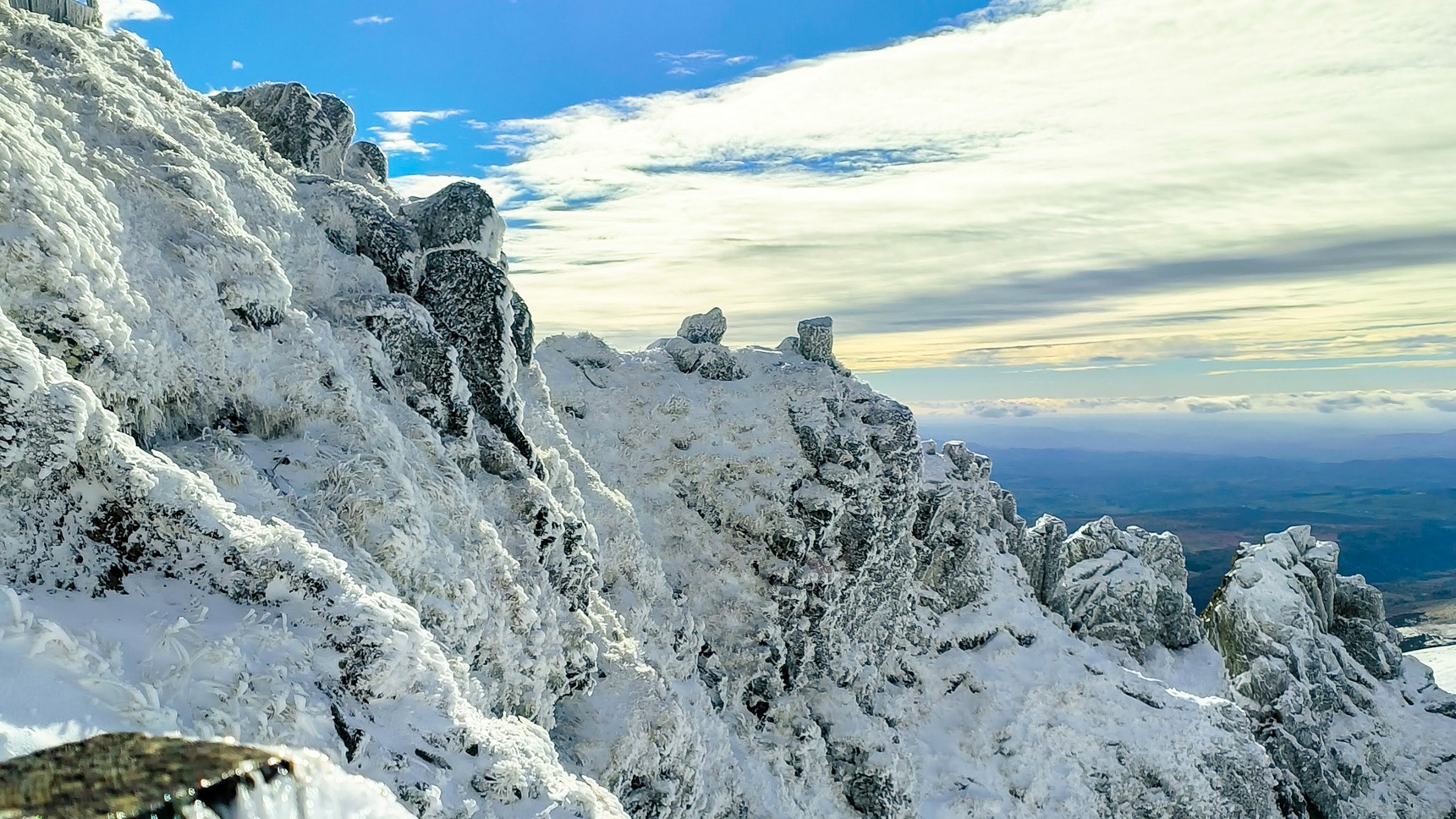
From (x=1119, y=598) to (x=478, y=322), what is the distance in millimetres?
65267

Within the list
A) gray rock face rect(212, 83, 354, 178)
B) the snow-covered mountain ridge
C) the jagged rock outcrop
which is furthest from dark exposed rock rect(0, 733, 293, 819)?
the jagged rock outcrop

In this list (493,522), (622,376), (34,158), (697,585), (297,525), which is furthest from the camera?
(622,376)

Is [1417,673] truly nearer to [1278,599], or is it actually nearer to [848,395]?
[1278,599]

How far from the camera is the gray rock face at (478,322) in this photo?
79.3 ft

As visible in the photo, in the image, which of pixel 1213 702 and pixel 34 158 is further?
pixel 1213 702

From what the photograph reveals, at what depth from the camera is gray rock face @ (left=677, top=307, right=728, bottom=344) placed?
53.7 m

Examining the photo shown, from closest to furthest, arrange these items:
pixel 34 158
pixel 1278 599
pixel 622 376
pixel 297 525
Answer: pixel 34 158, pixel 297 525, pixel 622 376, pixel 1278 599

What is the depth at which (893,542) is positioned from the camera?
48.3m

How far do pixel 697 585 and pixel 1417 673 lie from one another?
73.1m

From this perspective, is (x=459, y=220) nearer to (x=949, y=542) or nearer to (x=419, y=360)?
(x=419, y=360)

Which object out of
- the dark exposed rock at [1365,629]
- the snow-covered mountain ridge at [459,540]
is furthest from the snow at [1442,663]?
the snow-covered mountain ridge at [459,540]

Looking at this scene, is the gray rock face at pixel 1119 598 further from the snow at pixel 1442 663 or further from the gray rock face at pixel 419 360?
the snow at pixel 1442 663


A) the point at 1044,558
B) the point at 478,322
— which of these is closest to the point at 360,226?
the point at 478,322

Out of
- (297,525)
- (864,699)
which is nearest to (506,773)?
(297,525)
